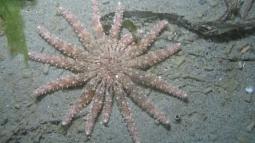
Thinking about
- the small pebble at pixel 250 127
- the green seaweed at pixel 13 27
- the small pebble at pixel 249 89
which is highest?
the green seaweed at pixel 13 27

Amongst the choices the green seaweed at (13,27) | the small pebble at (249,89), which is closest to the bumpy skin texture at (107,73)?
the green seaweed at (13,27)

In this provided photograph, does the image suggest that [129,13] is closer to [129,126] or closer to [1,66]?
[129,126]

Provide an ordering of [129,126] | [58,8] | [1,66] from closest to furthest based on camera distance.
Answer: [129,126]
[1,66]
[58,8]

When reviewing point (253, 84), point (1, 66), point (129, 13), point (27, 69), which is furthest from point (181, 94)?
point (1, 66)

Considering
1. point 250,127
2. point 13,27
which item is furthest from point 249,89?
point 13,27

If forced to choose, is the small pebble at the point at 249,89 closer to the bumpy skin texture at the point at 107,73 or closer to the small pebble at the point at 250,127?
the small pebble at the point at 250,127

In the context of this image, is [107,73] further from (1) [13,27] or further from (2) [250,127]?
(2) [250,127]
